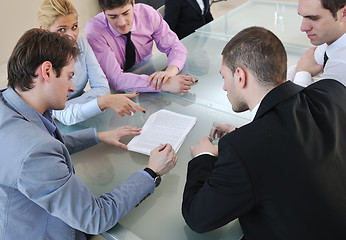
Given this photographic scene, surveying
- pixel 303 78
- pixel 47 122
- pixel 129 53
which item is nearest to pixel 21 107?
pixel 47 122

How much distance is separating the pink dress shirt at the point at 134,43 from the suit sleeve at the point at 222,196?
0.99m

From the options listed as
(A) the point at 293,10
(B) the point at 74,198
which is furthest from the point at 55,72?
(A) the point at 293,10

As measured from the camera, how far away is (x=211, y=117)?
5.10 ft

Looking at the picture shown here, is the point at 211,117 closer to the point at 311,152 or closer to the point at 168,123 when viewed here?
the point at 168,123

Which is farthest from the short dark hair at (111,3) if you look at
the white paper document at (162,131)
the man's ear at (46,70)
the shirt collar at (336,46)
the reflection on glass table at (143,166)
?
the shirt collar at (336,46)

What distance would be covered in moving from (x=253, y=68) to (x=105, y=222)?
69cm

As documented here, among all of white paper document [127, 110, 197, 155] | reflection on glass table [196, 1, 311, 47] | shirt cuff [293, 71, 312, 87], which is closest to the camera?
white paper document [127, 110, 197, 155]

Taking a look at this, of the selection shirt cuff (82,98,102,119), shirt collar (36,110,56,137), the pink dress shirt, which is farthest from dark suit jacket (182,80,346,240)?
the pink dress shirt

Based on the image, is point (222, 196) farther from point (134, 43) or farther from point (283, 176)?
point (134, 43)

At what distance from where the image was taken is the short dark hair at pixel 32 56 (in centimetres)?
102

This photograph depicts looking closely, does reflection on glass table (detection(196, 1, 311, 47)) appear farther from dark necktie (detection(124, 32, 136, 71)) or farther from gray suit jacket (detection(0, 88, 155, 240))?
gray suit jacket (detection(0, 88, 155, 240))

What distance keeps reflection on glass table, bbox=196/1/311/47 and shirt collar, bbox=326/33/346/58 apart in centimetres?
58

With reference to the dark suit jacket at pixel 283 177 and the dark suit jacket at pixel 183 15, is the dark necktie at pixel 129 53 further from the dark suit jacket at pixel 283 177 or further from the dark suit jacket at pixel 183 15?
the dark suit jacket at pixel 283 177

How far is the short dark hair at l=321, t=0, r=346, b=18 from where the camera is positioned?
57.6 inches
